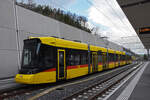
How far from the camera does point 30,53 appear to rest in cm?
831

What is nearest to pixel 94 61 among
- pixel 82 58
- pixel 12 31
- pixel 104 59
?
pixel 82 58

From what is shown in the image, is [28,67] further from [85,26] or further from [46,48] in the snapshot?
[85,26]

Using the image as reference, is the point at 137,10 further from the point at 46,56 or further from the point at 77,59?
the point at 46,56

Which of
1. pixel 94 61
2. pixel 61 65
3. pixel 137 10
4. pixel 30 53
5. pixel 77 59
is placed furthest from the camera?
pixel 94 61

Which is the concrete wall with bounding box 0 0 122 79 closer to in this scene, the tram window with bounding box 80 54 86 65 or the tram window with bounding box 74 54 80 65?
the tram window with bounding box 74 54 80 65

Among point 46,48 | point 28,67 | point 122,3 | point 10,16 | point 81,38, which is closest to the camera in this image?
point 28,67

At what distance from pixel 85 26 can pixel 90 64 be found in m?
29.3

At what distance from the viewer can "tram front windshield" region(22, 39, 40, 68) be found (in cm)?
809

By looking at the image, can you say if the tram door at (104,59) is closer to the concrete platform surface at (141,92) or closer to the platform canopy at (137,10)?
the platform canopy at (137,10)

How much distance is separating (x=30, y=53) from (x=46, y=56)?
0.90 m

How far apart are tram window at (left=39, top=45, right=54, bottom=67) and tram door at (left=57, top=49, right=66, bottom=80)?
0.65 meters

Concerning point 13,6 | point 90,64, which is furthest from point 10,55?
point 90,64

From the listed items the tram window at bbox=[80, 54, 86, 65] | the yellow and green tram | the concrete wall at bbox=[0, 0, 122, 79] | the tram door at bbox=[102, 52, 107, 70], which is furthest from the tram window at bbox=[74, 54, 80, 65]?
the tram door at bbox=[102, 52, 107, 70]

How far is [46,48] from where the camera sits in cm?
866
